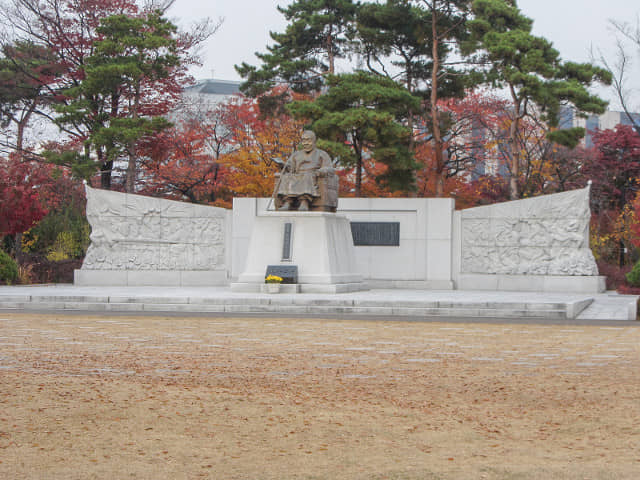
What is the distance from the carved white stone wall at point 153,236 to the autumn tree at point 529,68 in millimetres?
10673

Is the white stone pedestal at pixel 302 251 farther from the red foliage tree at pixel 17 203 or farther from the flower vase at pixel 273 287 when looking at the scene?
the red foliage tree at pixel 17 203

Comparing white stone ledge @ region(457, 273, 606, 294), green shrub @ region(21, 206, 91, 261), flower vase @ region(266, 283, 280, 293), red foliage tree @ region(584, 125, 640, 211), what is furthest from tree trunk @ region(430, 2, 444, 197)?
green shrub @ region(21, 206, 91, 261)

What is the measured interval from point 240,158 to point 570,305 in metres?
15.9

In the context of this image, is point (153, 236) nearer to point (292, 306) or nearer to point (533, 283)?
point (292, 306)

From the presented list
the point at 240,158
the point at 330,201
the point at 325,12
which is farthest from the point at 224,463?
the point at 325,12

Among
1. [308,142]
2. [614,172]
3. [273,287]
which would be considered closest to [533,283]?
[308,142]

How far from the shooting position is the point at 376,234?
2077 centimetres

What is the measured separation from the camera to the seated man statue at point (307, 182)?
18.1 m

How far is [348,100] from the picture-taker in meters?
24.4

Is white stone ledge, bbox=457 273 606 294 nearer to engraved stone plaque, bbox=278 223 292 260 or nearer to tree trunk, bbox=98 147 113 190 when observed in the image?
engraved stone plaque, bbox=278 223 292 260

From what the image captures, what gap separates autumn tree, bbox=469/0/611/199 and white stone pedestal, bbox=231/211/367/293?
32.8 feet

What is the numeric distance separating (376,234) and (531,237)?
13.4 feet

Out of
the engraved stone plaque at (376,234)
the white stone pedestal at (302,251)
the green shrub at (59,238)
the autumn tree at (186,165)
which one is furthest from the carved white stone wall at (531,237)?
the green shrub at (59,238)

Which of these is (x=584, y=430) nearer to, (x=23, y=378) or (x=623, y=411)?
(x=623, y=411)
